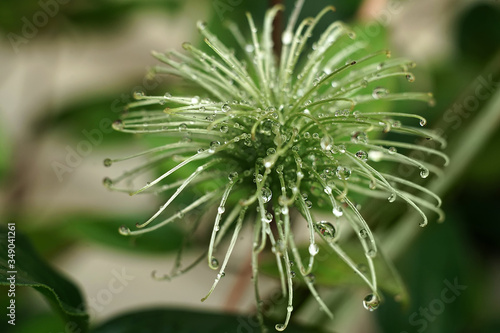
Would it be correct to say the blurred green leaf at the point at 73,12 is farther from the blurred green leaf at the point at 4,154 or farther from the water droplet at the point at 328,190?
the water droplet at the point at 328,190

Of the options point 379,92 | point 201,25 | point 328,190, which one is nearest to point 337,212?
point 328,190

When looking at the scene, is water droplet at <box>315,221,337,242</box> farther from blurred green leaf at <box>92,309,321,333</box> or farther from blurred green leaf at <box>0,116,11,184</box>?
blurred green leaf at <box>0,116,11,184</box>

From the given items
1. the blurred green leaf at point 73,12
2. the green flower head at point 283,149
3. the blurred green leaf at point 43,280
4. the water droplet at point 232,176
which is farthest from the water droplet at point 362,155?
the blurred green leaf at point 73,12

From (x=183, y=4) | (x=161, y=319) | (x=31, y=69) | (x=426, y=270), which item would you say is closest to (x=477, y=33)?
(x=426, y=270)

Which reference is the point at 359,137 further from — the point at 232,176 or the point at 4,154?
the point at 4,154

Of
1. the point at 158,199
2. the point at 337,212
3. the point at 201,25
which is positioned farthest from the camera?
the point at 158,199

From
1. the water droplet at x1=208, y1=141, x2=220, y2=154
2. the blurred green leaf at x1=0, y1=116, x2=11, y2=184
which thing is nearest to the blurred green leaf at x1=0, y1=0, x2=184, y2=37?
the blurred green leaf at x1=0, y1=116, x2=11, y2=184

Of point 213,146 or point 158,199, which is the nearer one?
point 213,146

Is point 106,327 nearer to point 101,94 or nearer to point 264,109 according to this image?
point 264,109
